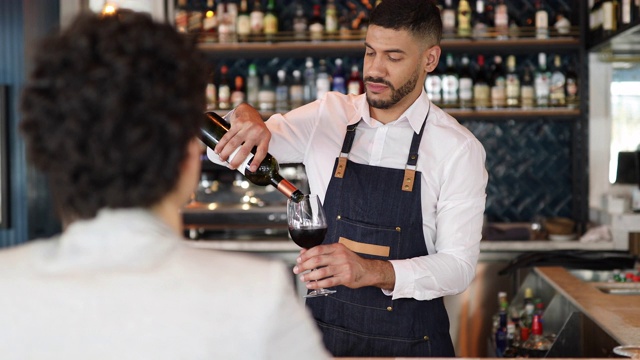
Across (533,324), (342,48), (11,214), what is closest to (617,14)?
(342,48)

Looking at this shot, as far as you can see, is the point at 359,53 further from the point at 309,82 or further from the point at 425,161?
the point at 425,161

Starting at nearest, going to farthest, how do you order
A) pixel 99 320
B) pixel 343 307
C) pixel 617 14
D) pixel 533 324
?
1. pixel 99 320
2. pixel 343 307
3. pixel 533 324
4. pixel 617 14

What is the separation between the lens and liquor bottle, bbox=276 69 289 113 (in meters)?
5.29

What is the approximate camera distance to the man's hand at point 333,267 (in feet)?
6.20

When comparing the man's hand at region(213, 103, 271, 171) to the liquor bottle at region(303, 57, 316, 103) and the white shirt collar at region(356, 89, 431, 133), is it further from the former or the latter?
the liquor bottle at region(303, 57, 316, 103)

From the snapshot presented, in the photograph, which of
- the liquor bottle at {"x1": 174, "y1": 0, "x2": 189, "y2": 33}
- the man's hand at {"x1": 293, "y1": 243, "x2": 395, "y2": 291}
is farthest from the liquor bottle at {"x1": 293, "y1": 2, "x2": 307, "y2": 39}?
the man's hand at {"x1": 293, "y1": 243, "x2": 395, "y2": 291}

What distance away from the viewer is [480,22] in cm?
530

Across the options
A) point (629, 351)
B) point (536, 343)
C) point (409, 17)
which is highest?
point (409, 17)

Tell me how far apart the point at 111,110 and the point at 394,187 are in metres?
1.60

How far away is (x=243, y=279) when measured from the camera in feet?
2.84

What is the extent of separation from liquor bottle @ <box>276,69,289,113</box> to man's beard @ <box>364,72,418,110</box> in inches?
115

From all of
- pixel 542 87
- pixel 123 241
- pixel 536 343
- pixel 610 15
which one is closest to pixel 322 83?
pixel 542 87

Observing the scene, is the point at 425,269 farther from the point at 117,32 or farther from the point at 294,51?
the point at 294,51

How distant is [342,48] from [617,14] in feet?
5.36
